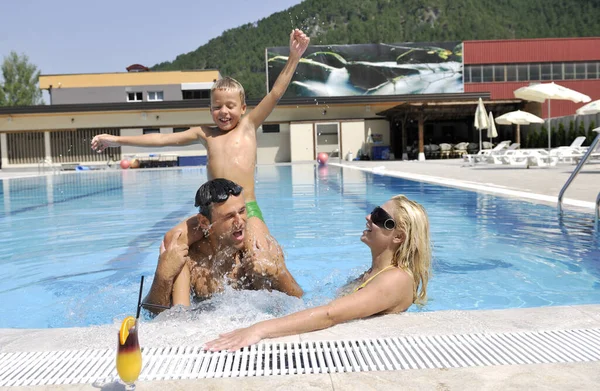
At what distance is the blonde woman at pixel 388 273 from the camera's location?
237cm

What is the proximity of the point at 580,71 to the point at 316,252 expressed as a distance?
→ 123 ft

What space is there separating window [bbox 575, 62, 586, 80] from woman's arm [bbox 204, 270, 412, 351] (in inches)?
1583

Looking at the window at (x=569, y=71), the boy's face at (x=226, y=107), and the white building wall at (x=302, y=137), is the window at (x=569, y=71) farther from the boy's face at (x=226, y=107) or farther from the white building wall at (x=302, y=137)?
the boy's face at (x=226, y=107)

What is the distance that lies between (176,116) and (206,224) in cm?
2904

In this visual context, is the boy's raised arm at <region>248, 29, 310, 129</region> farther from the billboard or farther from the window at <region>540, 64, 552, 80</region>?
the window at <region>540, 64, 552, 80</region>

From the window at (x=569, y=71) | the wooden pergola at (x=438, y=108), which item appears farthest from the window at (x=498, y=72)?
the wooden pergola at (x=438, y=108)

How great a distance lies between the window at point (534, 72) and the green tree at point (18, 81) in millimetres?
50257

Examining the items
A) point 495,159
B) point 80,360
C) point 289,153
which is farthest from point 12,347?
point 289,153

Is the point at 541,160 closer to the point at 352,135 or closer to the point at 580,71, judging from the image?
the point at 352,135

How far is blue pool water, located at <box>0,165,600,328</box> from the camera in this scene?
438cm

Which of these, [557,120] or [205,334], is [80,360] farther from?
[557,120]

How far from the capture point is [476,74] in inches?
1518

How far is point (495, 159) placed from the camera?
60.1 feet

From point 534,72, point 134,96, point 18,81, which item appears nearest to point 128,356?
point 134,96
